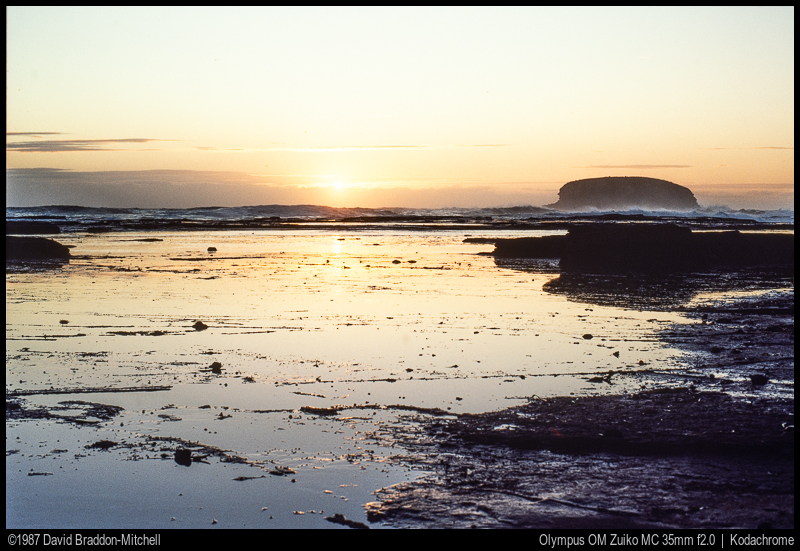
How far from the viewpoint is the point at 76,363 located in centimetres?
883

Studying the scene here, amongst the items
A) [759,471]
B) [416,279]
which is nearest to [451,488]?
[759,471]

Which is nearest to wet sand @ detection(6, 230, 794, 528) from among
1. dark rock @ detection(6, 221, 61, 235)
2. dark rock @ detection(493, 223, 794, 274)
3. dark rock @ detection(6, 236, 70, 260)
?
dark rock @ detection(493, 223, 794, 274)

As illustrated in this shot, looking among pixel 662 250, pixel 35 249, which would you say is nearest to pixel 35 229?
pixel 35 249

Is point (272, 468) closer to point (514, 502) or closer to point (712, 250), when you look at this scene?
point (514, 502)

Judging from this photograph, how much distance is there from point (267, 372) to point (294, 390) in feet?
2.94

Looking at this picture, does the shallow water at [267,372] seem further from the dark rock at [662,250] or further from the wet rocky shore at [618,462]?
the dark rock at [662,250]

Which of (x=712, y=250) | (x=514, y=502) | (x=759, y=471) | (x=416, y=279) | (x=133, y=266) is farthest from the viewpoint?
(x=712, y=250)

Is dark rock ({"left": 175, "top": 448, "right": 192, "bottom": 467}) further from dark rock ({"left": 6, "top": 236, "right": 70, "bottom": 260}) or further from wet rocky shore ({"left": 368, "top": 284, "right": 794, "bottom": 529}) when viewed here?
A: dark rock ({"left": 6, "top": 236, "right": 70, "bottom": 260})

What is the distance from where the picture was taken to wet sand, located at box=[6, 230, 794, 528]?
5027 millimetres

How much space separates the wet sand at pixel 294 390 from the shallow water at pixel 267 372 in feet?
0.08

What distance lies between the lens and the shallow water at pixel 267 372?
5.12 m

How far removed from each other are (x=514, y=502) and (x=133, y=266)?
64.1ft

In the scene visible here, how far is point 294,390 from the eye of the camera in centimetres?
766

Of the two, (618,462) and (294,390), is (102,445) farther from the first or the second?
(618,462)
